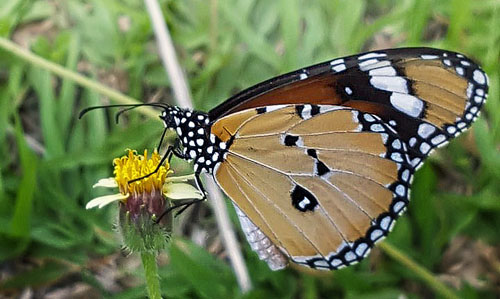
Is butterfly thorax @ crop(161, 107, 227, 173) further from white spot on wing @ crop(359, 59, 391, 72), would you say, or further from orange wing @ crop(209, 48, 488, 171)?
white spot on wing @ crop(359, 59, 391, 72)

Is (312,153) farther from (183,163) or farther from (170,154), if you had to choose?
(183,163)

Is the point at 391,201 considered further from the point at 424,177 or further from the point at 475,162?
the point at 475,162

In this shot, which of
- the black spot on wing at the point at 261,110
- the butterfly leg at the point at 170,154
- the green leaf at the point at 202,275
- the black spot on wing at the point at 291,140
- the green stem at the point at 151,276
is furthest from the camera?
the green leaf at the point at 202,275

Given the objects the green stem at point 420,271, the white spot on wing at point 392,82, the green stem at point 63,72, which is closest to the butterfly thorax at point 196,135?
the white spot on wing at point 392,82

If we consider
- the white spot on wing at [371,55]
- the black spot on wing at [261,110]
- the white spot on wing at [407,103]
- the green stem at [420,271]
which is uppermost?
the white spot on wing at [371,55]

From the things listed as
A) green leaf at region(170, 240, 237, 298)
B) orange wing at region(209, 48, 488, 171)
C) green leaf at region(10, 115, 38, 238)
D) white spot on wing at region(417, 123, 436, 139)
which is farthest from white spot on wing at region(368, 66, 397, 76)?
green leaf at region(10, 115, 38, 238)

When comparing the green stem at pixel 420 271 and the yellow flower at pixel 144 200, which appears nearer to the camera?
the yellow flower at pixel 144 200

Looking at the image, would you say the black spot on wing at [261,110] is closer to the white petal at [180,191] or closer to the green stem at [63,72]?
the white petal at [180,191]

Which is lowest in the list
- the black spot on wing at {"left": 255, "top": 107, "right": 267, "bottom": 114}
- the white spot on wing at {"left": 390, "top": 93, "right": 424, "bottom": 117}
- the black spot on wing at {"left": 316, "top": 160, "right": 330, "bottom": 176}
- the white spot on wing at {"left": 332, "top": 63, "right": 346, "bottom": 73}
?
the black spot on wing at {"left": 316, "top": 160, "right": 330, "bottom": 176}
